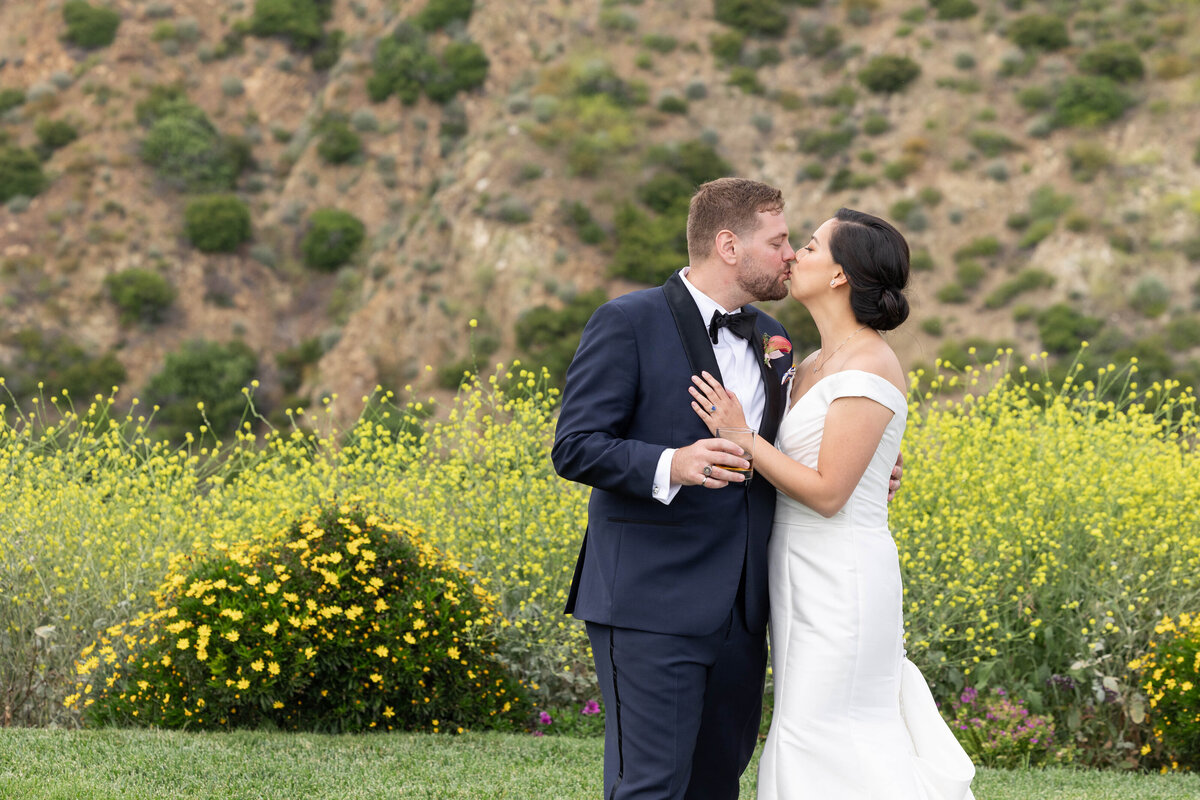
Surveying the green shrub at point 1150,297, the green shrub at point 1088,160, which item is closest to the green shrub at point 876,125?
the green shrub at point 1088,160

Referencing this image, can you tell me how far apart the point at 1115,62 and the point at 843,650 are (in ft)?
121

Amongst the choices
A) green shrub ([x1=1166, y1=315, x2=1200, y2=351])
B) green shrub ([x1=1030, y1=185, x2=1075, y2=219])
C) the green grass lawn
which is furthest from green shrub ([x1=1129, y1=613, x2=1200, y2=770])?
green shrub ([x1=1030, y1=185, x2=1075, y2=219])

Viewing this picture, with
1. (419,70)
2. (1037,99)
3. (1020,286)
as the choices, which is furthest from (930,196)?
(419,70)

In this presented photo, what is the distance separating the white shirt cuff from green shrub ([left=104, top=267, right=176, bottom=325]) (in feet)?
118

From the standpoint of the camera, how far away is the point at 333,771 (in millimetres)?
4699

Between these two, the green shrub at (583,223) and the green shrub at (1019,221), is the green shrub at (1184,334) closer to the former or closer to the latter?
the green shrub at (1019,221)

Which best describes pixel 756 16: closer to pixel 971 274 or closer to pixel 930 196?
pixel 930 196

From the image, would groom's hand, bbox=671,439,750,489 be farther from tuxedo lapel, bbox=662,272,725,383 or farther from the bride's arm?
tuxedo lapel, bbox=662,272,725,383

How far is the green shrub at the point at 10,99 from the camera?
3931 cm

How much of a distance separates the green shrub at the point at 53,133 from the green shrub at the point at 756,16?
2466cm

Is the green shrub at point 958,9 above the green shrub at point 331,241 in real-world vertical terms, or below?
above

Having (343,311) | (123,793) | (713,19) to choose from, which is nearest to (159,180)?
(343,311)

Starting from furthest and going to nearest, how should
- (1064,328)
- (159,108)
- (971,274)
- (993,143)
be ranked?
(159,108) < (993,143) < (971,274) < (1064,328)

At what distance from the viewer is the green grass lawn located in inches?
171
